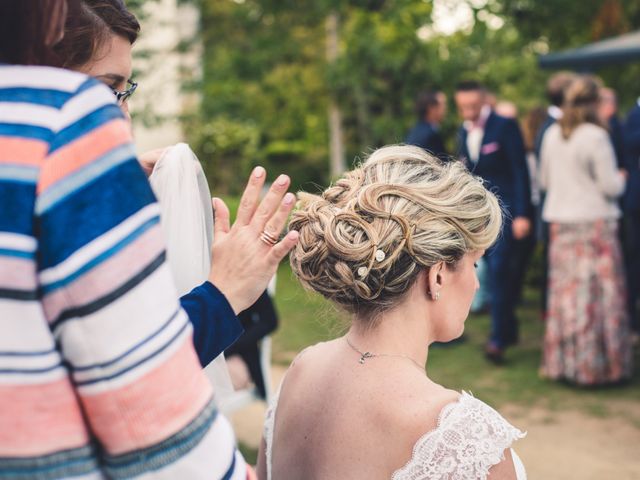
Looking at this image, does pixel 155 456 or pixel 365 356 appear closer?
pixel 155 456

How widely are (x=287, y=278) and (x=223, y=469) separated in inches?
404

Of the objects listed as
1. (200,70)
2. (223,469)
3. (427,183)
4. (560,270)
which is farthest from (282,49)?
(223,469)

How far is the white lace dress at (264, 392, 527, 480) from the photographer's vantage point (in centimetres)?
174

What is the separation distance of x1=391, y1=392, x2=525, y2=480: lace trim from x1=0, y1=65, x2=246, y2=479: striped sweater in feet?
2.76

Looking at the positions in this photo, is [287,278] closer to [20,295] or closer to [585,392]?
[585,392]

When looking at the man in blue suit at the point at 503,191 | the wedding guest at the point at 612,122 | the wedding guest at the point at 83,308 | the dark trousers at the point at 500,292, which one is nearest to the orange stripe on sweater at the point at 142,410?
the wedding guest at the point at 83,308

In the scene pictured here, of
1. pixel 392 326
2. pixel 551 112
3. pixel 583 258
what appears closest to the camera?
pixel 392 326

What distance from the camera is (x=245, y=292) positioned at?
1.55m

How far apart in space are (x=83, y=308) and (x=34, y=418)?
0.50 feet

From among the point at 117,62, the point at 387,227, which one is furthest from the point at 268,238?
the point at 117,62

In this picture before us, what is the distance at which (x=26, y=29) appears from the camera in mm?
1066

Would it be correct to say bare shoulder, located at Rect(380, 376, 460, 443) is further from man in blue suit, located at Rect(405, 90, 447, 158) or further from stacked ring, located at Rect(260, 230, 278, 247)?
man in blue suit, located at Rect(405, 90, 447, 158)

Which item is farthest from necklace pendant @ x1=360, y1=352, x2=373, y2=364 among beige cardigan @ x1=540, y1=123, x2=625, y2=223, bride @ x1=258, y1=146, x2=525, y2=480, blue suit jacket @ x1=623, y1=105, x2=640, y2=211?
blue suit jacket @ x1=623, y1=105, x2=640, y2=211

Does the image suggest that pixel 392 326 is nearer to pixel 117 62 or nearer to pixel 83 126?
pixel 117 62
